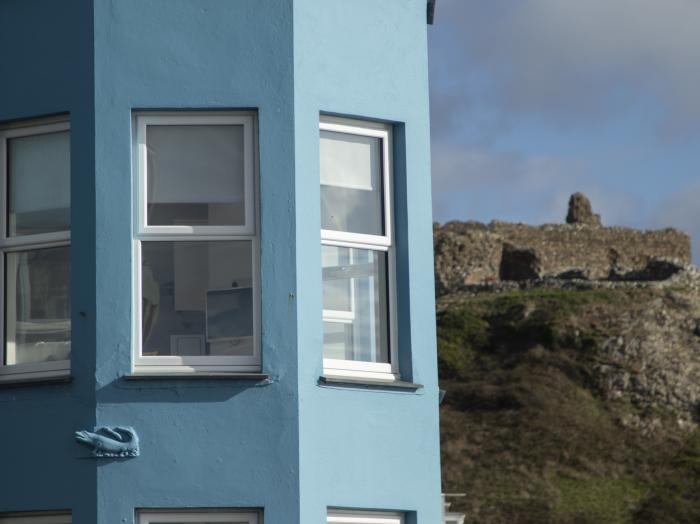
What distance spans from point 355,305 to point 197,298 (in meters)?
1.09

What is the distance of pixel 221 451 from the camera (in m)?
9.45

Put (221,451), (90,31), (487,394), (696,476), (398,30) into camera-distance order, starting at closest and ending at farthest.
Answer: (221,451) → (90,31) → (398,30) → (696,476) → (487,394)

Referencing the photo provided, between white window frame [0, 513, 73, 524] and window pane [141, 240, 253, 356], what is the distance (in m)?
1.11

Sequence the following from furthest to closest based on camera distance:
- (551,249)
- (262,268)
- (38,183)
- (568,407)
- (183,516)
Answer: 1. (551,249)
2. (568,407)
3. (38,183)
4. (262,268)
5. (183,516)

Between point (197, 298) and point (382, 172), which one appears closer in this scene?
point (197, 298)

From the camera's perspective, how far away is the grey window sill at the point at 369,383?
9766 mm

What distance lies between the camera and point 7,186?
34.1 ft

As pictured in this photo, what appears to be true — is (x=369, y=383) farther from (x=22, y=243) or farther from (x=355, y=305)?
(x=22, y=243)

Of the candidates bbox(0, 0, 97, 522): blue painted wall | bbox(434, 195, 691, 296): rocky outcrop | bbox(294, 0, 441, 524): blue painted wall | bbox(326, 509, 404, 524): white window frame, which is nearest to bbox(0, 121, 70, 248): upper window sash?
bbox(0, 0, 97, 522): blue painted wall

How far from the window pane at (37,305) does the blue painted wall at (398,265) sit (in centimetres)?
154

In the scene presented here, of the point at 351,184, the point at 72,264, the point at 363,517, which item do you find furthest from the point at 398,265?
the point at 72,264

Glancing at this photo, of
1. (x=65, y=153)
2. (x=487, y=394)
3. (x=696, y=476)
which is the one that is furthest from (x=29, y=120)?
(x=487, y=394)

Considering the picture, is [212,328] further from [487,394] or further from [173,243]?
[487,394]

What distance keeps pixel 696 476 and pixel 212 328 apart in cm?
3721
